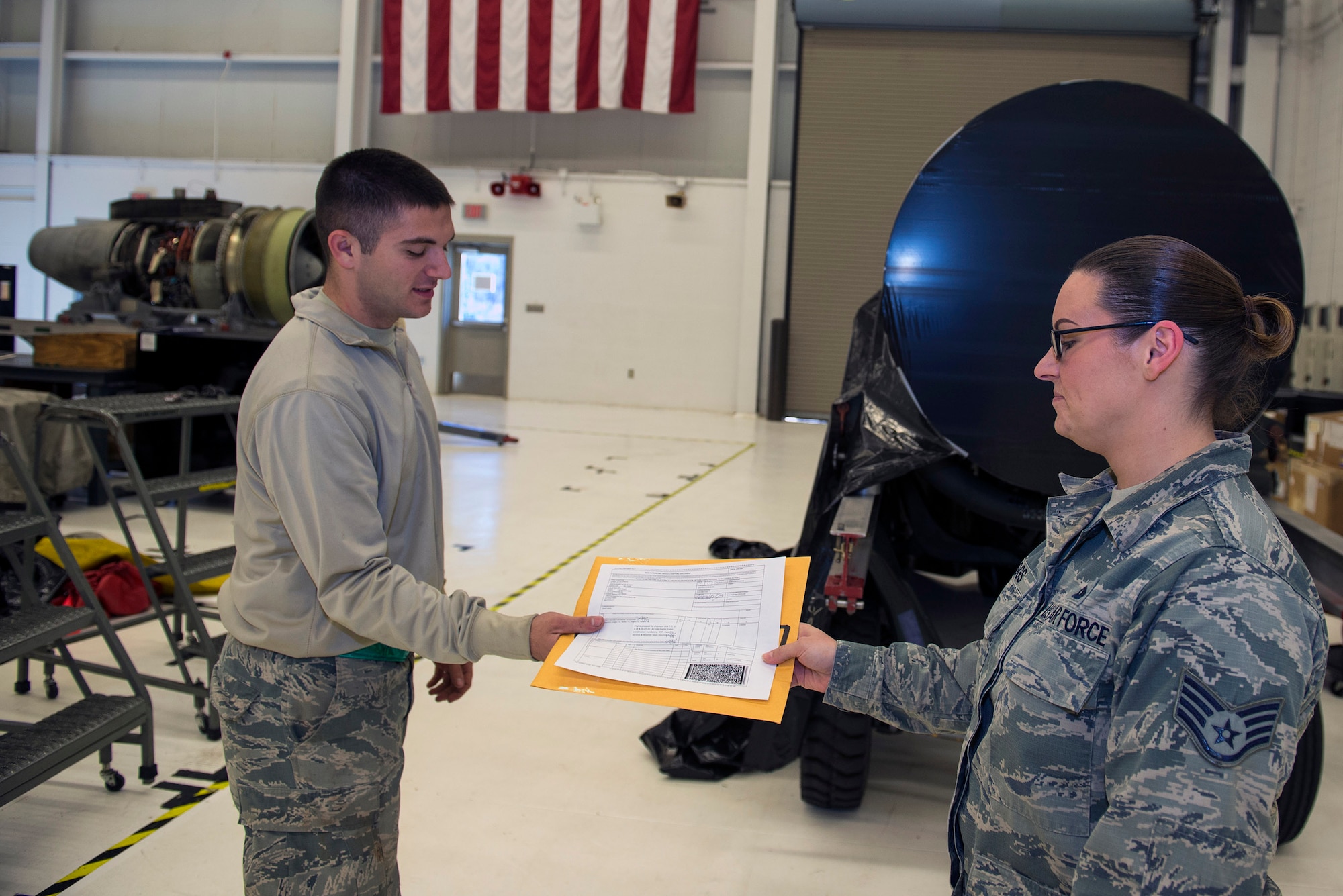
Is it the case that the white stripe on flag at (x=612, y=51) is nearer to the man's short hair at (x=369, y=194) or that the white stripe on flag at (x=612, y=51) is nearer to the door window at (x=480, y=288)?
the door window at (x=480, y=288)

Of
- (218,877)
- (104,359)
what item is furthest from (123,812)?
(104,359)

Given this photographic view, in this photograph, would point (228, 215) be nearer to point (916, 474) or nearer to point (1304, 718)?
point (916, 474)

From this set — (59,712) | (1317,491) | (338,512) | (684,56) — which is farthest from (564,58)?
(338,512)

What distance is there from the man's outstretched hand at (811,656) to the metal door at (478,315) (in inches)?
587

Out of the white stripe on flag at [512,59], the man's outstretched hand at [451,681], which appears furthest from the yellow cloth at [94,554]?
the white stripe on flag at [512,59]

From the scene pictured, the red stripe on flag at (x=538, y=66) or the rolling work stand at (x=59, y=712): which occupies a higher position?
the red stripe on flag at (x=538, y=66)

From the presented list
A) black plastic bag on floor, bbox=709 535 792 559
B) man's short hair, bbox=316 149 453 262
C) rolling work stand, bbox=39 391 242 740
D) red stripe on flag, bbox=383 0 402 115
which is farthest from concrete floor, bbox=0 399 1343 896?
red stripe on flag, bbox=383 0 402 115

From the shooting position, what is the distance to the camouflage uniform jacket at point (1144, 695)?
38.4 inches

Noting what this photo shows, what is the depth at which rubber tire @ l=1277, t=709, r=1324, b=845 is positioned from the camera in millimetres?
2852

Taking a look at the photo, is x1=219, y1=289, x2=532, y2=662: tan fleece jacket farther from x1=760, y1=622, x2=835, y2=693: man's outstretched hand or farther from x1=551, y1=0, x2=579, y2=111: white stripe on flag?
x1=551, y1=0, x2=579, y2=111: white stripe on flag

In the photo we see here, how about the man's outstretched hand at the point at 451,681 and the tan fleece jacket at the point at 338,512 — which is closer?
the tan fleece jacket at the point at 338,512

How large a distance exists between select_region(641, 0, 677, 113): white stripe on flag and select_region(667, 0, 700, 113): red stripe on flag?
64mm

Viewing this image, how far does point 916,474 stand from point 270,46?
53.9ft

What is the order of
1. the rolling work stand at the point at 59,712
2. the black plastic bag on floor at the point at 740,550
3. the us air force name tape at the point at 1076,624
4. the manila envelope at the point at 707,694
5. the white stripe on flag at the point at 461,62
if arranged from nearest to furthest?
1. the us air force name tape at the point at 1076,624
2. the manila envelope at the point at 707,694
3. the rolling work stand at the point at 59,712
4. the black plastic bag on floor at the point at 740,550
5. the white stripe on flag at the point at 461,62
